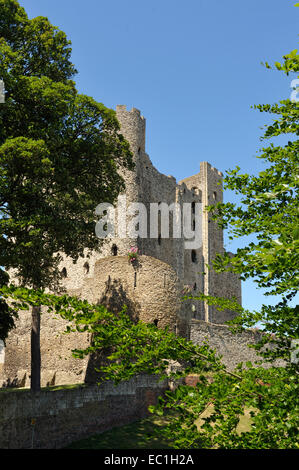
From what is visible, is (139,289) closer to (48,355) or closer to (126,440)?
(48,355)

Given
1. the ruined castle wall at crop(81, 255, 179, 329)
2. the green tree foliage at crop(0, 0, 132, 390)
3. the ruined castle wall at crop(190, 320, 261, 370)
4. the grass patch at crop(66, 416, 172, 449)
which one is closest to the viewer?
the green tree foliage at crop(0, 0, 132, 390)

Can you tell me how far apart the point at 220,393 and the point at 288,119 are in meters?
4.14

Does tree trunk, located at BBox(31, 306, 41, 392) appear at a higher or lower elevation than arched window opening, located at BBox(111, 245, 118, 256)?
lower

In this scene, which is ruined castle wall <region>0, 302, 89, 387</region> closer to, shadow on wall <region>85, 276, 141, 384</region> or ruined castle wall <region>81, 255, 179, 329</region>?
shadow on wall <region>85, 276, 141, 384</region>

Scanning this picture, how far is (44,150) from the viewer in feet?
41.5

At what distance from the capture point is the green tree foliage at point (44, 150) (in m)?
12.7

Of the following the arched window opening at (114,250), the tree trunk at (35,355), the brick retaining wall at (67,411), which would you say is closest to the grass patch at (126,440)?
the brick retaining wall at (67,411)

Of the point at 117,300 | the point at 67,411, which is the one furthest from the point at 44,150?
the point at 117,300

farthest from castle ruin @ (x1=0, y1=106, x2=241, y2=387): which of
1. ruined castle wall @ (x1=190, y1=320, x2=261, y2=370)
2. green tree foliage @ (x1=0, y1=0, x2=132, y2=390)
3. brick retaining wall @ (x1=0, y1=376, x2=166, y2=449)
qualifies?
brick retaining wall @ (x1=0, y1=376, x2=166, y2=449)

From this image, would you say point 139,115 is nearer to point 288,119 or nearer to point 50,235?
point 50,235

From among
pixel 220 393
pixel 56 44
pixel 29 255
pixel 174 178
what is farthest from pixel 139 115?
pixel 220 393

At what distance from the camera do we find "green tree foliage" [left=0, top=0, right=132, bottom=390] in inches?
501

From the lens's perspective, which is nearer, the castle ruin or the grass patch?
the grass patch

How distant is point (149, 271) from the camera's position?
71.4ft
